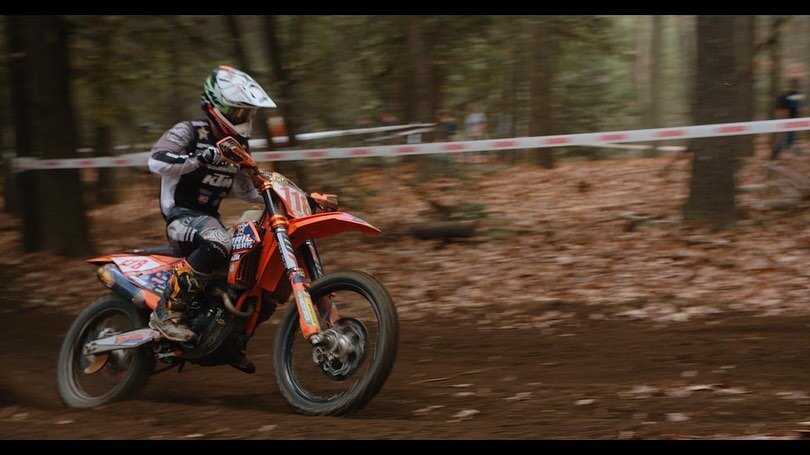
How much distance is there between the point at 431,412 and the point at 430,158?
578 cm

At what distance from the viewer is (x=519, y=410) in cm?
502

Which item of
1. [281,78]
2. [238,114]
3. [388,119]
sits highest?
[238,114]

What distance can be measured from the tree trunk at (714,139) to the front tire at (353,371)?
5.36 meters

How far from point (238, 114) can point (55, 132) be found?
6116mm

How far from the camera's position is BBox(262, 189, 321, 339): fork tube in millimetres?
4876

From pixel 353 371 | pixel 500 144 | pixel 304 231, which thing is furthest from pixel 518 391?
pixel 500 144

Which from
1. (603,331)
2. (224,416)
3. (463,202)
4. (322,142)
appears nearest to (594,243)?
(463,202)

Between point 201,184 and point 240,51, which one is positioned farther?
point 240,51

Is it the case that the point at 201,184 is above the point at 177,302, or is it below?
above

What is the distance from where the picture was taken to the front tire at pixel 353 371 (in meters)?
4.68

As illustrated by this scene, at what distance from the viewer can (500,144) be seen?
30.9ft

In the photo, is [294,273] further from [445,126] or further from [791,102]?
[791,102]

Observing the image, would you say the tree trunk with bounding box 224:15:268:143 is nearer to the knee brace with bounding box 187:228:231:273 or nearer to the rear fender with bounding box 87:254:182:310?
the rear fender with bounding box 87:254:182:310
